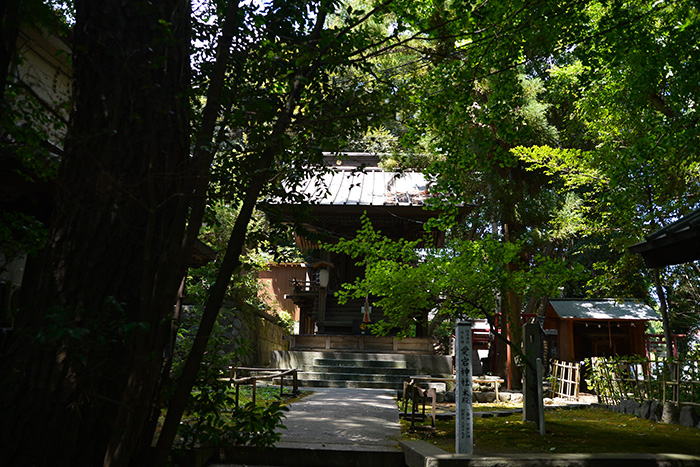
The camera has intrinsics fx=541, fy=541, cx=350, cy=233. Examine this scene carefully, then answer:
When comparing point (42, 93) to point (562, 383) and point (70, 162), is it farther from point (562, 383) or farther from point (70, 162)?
point (562, 383)

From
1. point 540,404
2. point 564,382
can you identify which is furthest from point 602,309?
point 540,404

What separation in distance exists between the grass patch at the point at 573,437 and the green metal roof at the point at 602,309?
8.51m

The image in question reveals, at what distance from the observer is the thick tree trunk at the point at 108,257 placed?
2744mm

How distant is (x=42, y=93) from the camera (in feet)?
28.7

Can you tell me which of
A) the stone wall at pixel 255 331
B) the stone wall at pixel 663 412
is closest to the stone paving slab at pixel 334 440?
the stone wall at pixel 663 412

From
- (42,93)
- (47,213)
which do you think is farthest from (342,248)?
(42,93)

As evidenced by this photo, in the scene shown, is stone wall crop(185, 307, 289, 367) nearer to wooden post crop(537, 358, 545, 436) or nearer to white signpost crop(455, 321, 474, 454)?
wooden post crop(537, 358, 545, 436)

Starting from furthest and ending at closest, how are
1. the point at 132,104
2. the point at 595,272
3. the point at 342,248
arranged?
1. the point at 595,272
2. the point at 342,248
3. the point at 132,104

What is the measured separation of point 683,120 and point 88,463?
7658mm

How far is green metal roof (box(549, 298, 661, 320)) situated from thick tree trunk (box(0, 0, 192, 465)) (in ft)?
56.2

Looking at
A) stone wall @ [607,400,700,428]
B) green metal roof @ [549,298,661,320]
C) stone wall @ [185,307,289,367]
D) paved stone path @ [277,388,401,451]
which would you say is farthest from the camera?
green metal roof @ [549,298,661,320]

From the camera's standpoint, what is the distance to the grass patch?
20.4ft

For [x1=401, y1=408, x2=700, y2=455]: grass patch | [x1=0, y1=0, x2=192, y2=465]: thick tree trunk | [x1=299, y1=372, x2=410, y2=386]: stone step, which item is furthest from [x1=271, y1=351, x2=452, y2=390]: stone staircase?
[x1=0, y1=0, x2=192, y2=465]: thick tree trunk

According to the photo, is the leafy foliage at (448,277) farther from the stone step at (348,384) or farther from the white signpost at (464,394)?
the stone step at (348,384)
